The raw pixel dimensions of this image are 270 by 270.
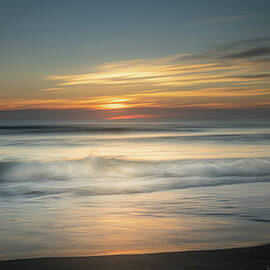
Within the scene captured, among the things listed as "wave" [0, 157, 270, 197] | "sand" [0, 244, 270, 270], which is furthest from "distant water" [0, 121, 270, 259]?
"sand" [0, 244, 270, 270]

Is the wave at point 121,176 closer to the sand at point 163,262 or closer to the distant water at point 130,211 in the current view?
the distant water at point 130,211

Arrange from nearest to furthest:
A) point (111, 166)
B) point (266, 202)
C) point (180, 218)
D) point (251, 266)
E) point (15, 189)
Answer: point (251, 266)
point (180, 218)
point (266, 202)
point (15, 189)
point (111, 166)

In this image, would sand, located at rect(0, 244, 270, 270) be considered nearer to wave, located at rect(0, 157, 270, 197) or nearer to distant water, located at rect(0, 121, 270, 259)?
distant water, located at rect(0, 121, 270, 259)

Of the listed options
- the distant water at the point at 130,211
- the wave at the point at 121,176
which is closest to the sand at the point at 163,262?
the distant water at the point at 130,211

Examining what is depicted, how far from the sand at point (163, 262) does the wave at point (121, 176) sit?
183 inches

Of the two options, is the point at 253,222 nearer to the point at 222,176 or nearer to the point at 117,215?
the point at 117,215

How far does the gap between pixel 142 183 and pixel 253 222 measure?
5.34 m

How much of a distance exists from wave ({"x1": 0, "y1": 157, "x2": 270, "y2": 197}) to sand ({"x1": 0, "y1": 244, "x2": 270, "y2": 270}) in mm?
4644

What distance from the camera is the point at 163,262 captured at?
3.70 m

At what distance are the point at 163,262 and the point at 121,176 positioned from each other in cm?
861

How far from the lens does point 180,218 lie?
5715mm

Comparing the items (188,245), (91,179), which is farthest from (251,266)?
(91,179)

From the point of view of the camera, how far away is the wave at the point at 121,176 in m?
9.25

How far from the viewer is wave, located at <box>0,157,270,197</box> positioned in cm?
925
